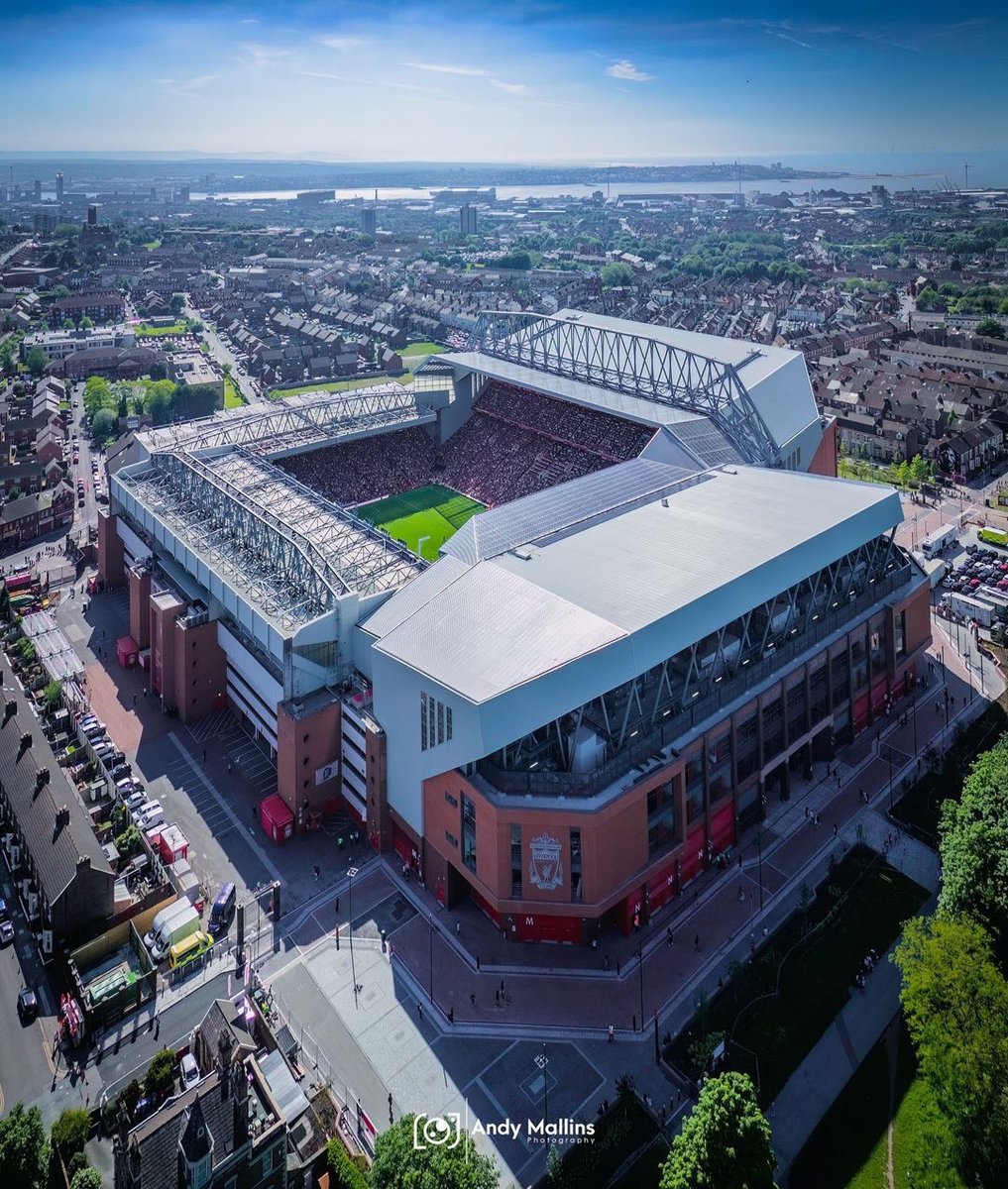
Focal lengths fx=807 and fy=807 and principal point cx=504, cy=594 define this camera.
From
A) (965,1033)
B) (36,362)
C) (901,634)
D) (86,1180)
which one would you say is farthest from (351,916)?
(36,362)

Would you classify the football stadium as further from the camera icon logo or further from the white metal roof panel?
the camera icon logo

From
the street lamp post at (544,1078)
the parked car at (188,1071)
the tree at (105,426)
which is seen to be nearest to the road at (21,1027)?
the parked car at (188,1071)

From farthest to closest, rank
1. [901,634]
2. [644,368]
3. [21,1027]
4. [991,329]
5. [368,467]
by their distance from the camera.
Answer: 1. [991,329]
2. [368,467]
3. [644,368]
4. [901,634]
5. [21,1027]

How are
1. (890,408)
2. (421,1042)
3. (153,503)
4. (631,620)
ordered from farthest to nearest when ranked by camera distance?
1. (890,408)
2. (153,503)
3. (631,620)
4. (421,1042)

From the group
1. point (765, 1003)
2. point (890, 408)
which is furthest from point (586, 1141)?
point (890, 408)

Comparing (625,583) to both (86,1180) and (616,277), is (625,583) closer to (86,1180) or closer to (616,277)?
(86,1180)

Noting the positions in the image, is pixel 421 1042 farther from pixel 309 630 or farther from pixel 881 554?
pixel 881 554
